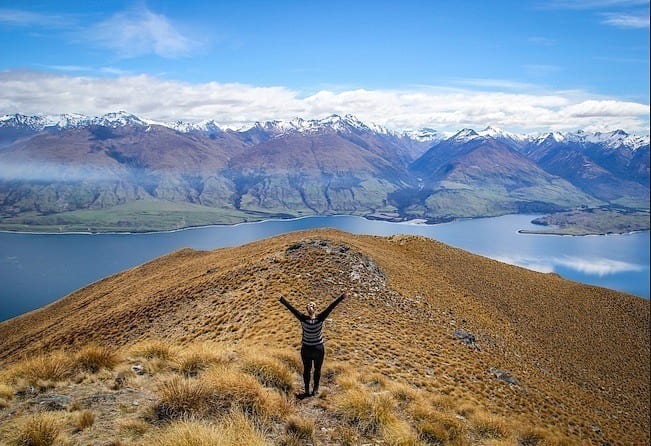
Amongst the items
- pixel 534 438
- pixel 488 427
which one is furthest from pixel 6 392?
pixel 534 438

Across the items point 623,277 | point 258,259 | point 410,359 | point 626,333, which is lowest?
point 623,277

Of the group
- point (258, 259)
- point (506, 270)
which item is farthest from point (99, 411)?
point (506, 270)

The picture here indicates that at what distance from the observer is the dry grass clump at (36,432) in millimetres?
8508

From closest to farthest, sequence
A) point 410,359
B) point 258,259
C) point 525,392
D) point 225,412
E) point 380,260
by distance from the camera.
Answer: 1. point 225,412
2. point 410,359
3. point 525,392
4. point 258,259
5. point 380,260

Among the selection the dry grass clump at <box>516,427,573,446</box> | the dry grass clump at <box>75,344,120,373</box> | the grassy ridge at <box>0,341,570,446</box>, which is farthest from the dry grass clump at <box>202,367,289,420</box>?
the dry grass clump at <box>516,427,573,446</box>

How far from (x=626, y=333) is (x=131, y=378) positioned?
5692 cm

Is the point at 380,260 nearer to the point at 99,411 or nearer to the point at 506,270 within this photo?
the point at 506,270

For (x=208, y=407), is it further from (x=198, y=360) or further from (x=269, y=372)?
(x=198, y=360)

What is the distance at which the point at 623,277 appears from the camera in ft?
495

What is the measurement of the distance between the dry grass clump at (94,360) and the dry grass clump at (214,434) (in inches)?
216

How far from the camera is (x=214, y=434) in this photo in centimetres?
808

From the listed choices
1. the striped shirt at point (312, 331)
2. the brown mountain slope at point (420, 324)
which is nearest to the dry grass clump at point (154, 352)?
the striped shirt at point (312, 331)

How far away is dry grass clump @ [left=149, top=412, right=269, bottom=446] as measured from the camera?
7.90 meters

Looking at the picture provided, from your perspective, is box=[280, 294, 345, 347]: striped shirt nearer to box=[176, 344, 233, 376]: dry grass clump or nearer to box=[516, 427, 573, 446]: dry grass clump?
box=[176, 344, 233, 376]: dry grass clump
